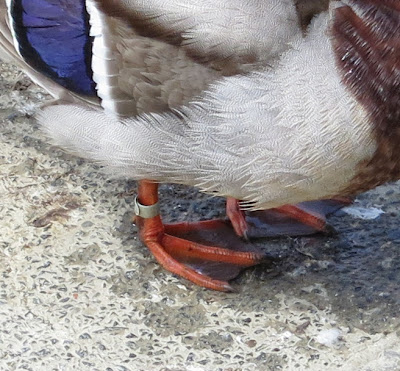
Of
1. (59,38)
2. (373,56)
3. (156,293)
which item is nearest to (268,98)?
(373,56)

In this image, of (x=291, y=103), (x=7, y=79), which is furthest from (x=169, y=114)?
(x=7, y=79)

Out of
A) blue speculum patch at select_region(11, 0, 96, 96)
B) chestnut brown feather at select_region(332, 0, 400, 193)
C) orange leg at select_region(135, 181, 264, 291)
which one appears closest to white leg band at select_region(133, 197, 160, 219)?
orange leg at select_region(135, 181, 264, 291)

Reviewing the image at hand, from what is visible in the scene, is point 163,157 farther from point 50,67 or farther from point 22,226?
point 22,226

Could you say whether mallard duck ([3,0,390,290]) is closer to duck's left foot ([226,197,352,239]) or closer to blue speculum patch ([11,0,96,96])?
blue speculum patch ([11,0,96,96])

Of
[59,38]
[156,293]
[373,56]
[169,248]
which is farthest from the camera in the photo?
[169,248]

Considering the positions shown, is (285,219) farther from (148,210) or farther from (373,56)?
(373,56)
